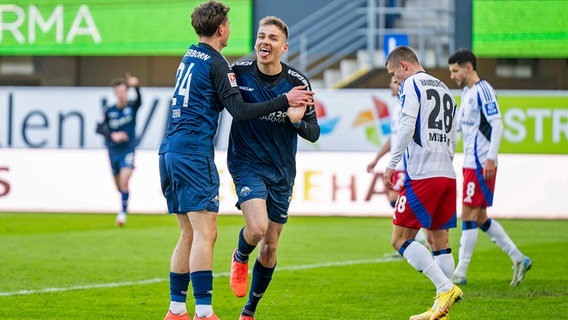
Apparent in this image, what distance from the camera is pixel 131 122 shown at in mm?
17453

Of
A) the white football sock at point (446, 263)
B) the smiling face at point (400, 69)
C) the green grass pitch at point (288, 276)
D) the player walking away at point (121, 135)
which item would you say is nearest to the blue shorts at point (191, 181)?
the green grass pitch at point (288, 276)

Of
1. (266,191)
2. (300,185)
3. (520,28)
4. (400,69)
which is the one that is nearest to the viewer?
(266,191)

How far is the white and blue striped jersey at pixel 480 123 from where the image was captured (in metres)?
10.0

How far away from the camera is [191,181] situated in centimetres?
709

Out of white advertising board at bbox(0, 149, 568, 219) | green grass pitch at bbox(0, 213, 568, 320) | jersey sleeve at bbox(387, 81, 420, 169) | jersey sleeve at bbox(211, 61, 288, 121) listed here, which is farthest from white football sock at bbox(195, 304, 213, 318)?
white advertising board at bbox(0, 149, 568, 219)

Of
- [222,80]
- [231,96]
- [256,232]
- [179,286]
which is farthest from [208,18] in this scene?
[179,286]

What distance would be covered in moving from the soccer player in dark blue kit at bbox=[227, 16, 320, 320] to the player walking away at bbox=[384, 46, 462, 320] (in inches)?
27.1

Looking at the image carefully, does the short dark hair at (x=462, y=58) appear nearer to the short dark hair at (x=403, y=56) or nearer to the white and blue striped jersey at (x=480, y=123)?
→ the white and blue striped jersey at (x=480, y=123)

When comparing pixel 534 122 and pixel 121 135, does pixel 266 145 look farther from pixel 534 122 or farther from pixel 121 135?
pixel 534 122

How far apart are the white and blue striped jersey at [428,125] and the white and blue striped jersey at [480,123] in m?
2.04

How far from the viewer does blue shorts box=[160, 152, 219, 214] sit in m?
7.08

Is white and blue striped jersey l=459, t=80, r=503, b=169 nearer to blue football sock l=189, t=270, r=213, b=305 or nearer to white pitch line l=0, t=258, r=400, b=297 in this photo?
white pitch line l=0, t=258, r=400, b=297

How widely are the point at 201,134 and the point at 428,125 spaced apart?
177cm

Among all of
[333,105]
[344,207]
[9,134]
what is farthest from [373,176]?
[9,134]
